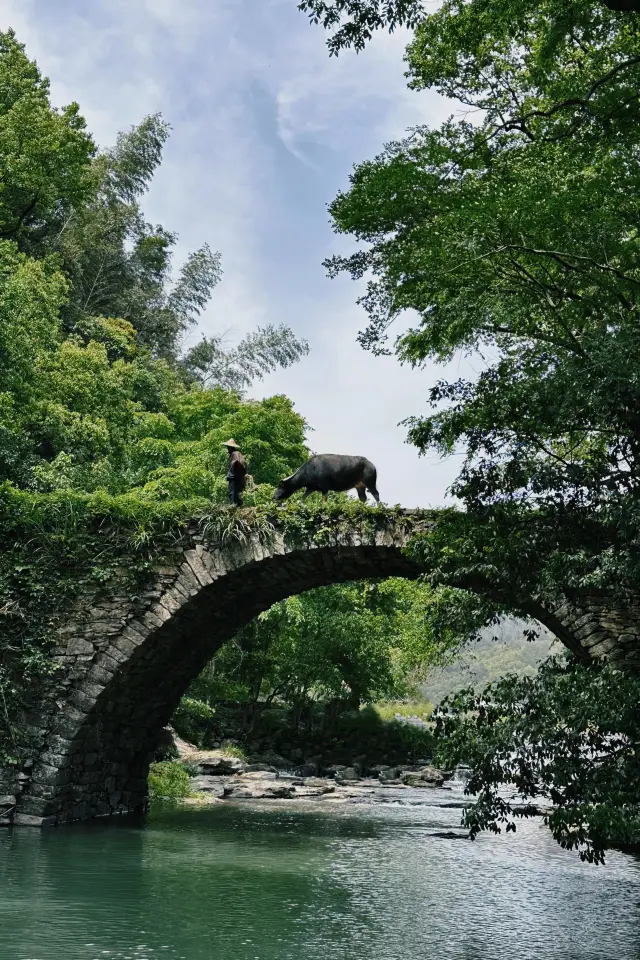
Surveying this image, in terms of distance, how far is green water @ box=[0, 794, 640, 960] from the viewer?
264 inches

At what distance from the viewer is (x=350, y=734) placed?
2694 cm

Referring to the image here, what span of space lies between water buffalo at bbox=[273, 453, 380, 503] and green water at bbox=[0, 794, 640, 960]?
4304 millimetres

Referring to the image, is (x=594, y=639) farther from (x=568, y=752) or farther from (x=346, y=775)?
(x=346, y=775)

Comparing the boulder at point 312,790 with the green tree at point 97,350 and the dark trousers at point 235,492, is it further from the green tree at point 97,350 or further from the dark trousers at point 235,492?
the dark trousers at point 235,492

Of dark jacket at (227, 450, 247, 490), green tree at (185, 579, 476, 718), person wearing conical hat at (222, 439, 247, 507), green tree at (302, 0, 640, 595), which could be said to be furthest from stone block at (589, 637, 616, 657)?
green tree at (185, 579, 476, 718)

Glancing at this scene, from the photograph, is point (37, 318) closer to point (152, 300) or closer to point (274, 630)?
point (274, 630)

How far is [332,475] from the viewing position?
1279cm

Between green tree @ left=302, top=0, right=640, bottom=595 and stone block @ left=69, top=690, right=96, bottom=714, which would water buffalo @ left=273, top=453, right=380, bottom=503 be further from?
stone block @ left=69, top=690, right=96, bottom=714

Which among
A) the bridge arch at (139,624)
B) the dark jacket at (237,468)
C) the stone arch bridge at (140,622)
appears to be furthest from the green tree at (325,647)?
the dark jacket at (237,468)

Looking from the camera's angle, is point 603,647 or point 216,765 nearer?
point 603,647

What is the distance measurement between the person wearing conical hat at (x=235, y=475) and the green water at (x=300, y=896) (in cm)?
403

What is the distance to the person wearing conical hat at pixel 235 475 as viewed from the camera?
40.2ft

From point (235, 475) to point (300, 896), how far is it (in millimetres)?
5383

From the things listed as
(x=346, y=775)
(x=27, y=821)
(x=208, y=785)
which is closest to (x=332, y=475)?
(x=27, y=821)
